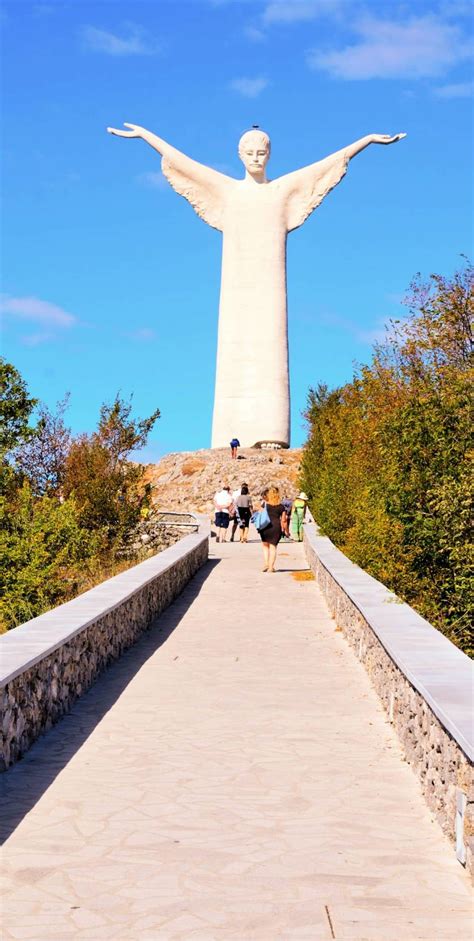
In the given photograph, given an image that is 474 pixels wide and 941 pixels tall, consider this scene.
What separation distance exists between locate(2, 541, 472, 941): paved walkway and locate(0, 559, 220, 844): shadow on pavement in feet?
0.07

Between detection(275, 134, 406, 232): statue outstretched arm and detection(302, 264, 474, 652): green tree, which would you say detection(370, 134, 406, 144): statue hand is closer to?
detection(275, 134, 406, 232): statue outstretched arm

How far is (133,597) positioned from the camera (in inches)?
495

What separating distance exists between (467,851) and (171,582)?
38.2 ft

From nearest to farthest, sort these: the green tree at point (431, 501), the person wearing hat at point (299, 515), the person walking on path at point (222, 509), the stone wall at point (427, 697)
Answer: the stone wall at point (427, 697)
the green tree at point (431, 501)
the person walking on path at point (222, 509)
the person wearing hat at point (299, 515)

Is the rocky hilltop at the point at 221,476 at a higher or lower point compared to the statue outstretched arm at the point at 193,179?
lower

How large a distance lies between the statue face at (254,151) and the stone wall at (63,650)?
4288cm

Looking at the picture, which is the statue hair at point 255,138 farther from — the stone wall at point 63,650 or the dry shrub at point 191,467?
the stone wall at point 63,650

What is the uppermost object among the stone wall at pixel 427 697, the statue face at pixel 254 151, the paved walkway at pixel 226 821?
the statue face at pixel 254 151

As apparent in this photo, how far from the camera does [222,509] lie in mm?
32781

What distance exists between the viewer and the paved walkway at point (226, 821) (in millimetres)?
4887

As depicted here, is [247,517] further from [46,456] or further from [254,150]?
[254,150]

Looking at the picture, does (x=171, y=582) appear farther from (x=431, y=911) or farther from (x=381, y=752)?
(x=431, y=911)

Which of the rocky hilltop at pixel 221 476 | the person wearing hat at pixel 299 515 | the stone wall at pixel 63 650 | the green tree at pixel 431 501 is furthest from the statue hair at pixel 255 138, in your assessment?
the stone wall at pixel 63 650

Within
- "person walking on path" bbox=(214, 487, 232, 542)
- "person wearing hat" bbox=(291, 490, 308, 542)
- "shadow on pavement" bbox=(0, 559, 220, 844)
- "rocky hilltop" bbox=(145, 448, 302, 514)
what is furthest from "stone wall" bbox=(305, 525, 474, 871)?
"rocky hilltop" bbox=(145, 448, 302, 514)
